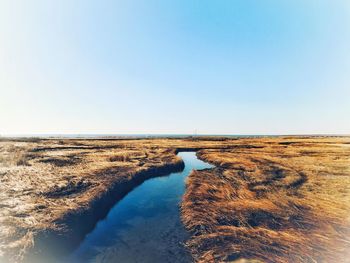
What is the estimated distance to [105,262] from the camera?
11070 millimetres

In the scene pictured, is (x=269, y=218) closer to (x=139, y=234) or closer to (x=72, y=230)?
(x=139, y=234)

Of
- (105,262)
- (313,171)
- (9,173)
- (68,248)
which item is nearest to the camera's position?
(105,262)

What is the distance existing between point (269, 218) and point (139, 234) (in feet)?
27.9

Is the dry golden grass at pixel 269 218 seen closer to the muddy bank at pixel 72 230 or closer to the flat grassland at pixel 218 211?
the flat grassland at pixel 218 211

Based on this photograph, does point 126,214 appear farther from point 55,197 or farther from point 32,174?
point 32,174

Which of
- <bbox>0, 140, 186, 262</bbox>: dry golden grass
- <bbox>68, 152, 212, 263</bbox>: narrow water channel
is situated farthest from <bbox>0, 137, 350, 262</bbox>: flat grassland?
<bbox>68, 152, 212, 263</bbox>: narrow water channel

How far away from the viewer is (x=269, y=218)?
600 inches

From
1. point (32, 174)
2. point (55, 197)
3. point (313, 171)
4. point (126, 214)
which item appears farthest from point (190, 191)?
point (313, 171)

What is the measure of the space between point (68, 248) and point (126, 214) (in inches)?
220

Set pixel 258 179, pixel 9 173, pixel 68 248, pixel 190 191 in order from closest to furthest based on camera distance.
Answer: pixel 68 248 → pixel 190 191 → pixel 9 173 → pixel 258 179

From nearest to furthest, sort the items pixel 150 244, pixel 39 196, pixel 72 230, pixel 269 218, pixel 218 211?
1. pixel 150 244
2. pixel 72 230
3. pixel 269 218
4. pixel 218 211
5. pixel 39 196

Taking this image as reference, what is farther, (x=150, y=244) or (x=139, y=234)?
(x=139, y=234)

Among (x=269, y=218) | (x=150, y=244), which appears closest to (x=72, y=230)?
(x=150, y=244)

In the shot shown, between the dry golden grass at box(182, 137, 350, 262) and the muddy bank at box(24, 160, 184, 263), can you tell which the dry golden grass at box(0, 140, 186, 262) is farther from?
the dry golden grass at box(182, 137, 350, 262)
